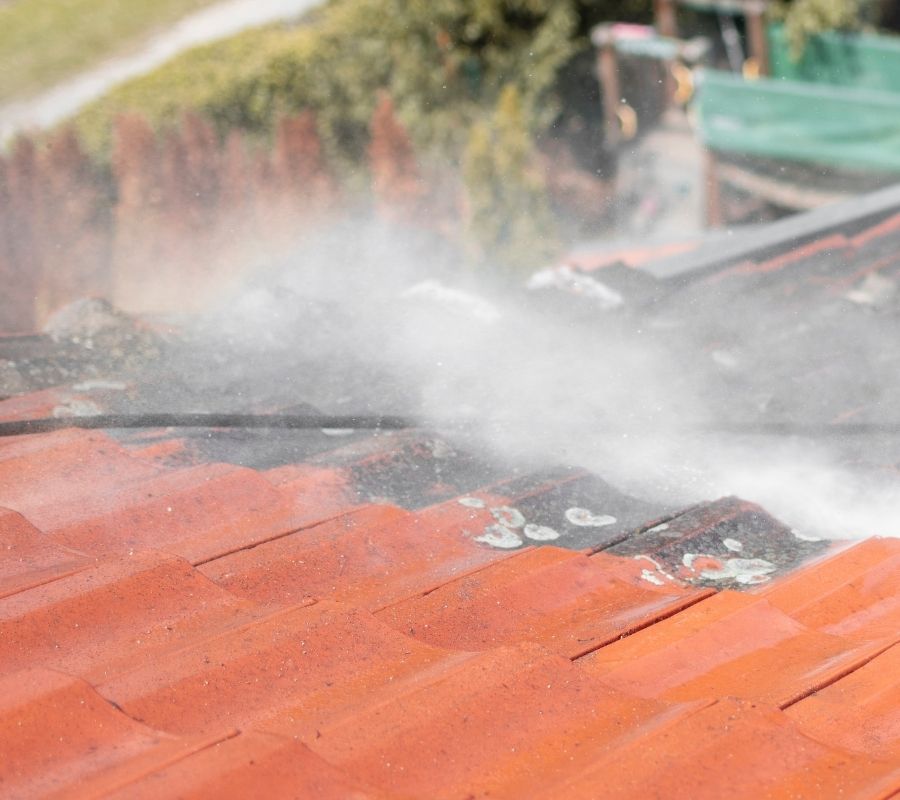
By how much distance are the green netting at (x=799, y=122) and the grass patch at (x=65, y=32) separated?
10.3 meters

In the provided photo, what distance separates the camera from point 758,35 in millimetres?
14664

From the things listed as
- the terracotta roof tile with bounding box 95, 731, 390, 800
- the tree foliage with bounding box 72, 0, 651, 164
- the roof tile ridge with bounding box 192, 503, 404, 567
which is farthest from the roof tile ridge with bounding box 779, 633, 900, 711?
the tree foliage with bounding box 72, 0, 651, 164

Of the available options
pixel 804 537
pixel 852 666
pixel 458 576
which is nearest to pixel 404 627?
pixel 458 576

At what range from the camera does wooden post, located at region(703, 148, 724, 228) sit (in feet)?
45.5

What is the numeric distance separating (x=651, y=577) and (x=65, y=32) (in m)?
19.3

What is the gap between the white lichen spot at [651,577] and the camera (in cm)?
292

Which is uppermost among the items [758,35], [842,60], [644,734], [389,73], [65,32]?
[65,32]

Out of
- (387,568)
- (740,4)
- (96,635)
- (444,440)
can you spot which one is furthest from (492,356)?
(740,4)

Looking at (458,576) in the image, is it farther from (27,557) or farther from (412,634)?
(27,557)

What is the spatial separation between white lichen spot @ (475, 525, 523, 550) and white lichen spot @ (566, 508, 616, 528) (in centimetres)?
21

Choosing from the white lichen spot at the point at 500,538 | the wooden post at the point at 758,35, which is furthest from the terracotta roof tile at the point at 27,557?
the wooden post at the point at 758,35

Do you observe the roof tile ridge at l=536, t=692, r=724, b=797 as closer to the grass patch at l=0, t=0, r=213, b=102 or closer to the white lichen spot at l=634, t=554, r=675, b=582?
the white lichen spot at l=634, t=554, r=675, b=582

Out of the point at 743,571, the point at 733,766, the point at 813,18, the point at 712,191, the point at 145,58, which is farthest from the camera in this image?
the point at 145,58

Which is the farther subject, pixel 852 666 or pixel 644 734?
pixel 852 666
